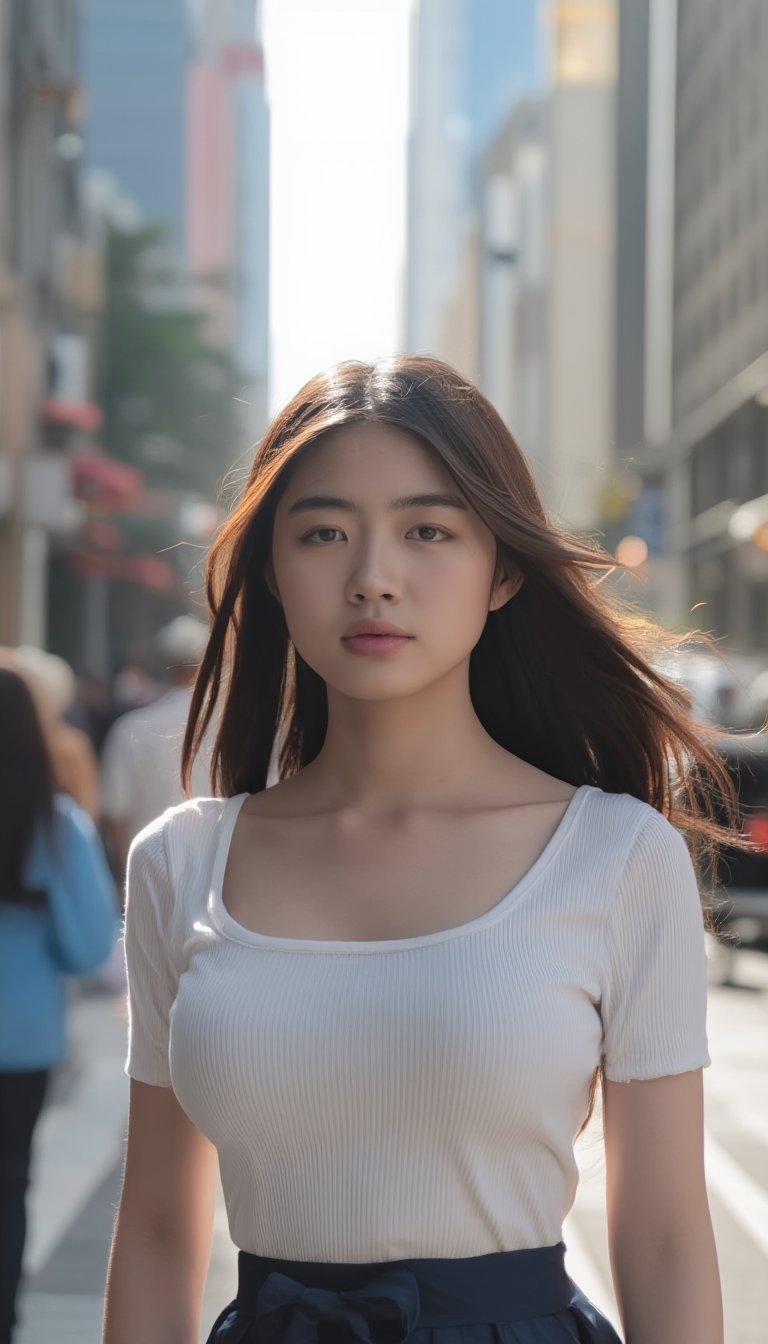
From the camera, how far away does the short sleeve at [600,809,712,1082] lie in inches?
90.0

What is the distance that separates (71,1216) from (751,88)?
181ft

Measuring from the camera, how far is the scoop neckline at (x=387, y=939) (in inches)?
90.0

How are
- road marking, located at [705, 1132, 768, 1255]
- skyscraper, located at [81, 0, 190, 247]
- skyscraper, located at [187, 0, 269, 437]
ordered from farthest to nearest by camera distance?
skyscraper, located at [187, 0, 269, 437] < skyscraper, located at [81, 0, 190, 247] < road marking, located at [705, 1132, 768, 1255]

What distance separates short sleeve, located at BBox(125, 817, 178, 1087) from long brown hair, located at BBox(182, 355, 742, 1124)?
0.21m

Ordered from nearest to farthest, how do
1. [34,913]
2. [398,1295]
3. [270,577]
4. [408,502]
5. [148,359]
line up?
[398,1295]
[408,502]
[270,577]
[34,913]
[148,359]

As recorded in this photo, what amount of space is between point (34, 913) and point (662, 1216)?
10.5 feet

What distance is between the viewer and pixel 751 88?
58500 millimetres

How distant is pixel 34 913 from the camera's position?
→ 17.3 ft

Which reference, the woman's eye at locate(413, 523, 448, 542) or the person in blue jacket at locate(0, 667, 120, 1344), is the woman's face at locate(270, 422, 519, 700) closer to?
the woman's eye at locate(413, 523, 448, 542)

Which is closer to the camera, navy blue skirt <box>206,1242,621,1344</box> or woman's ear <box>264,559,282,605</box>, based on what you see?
navy blue skirt <box>206,1242,621,1344</box>

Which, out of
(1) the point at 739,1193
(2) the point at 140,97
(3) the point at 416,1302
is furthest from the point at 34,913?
(2) the point at 140,97

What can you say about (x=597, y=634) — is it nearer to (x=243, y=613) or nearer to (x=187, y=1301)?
(x=243, y=613)

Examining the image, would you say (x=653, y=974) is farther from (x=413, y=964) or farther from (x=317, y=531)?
(x=317, y=531)

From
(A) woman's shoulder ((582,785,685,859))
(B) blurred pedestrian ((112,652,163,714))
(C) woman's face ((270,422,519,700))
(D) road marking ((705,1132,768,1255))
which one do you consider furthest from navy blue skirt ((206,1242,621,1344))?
(B) blurred pedestrian ((112,652,163,714))
